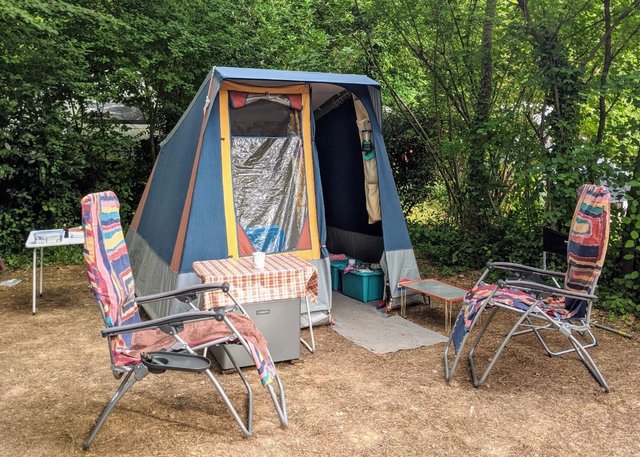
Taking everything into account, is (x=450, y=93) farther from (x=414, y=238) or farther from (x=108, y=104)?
(x=108, y=104)

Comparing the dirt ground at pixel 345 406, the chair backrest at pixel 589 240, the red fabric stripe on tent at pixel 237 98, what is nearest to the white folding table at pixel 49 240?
the dirt ground at pixel 345 406

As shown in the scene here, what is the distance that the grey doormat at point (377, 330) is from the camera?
3.68 meters

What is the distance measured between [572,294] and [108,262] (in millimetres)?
2298

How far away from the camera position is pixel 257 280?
3.23 m

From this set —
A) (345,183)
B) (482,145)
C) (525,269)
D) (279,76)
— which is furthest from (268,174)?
(482,145)

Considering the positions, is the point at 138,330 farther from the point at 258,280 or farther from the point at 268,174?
the point at 268,174

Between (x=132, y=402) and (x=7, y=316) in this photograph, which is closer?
(x=132, y=402)

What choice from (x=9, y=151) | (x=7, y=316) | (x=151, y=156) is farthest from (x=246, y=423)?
(x=151, y=156)

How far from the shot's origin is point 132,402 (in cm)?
280

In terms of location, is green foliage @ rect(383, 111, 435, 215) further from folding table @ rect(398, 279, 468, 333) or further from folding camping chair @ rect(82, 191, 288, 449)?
folding camping chair @ rect(82, 191, 288, 449)

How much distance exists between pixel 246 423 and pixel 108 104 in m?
5.54

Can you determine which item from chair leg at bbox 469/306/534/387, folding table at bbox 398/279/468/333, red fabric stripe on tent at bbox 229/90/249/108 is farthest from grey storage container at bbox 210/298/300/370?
red fabric stripe on tent at bbox 229/90/249/108

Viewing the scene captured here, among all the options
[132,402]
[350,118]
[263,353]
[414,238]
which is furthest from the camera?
[414,238]

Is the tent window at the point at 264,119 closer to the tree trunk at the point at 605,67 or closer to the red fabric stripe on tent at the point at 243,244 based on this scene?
the red fabric stripe on tent at the point at 243,244
